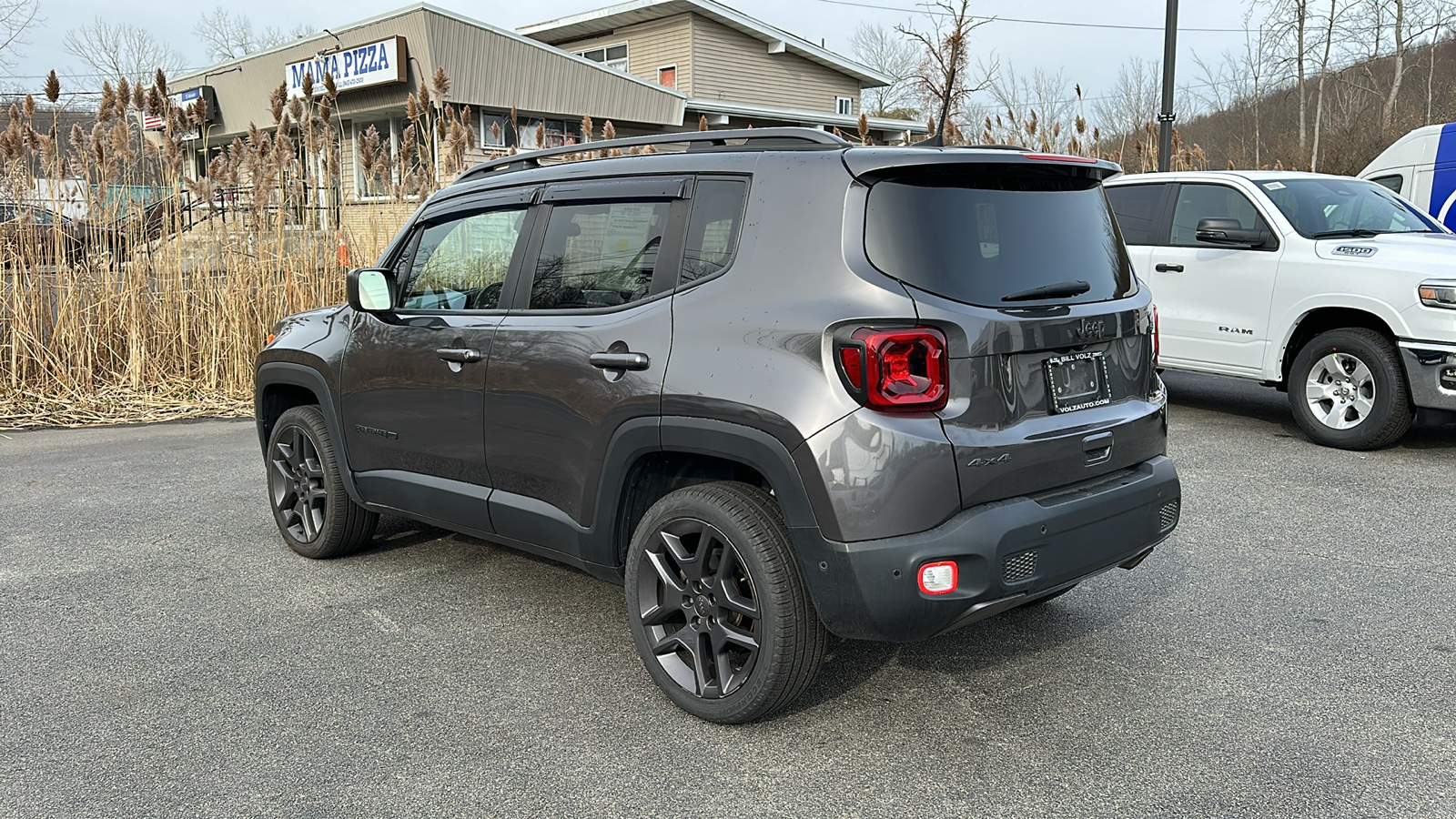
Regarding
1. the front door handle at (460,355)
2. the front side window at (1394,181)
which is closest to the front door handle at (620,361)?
the front door handle at (460,355)

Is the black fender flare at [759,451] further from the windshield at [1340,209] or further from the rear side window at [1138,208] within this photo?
the rear side window at [1138,208]

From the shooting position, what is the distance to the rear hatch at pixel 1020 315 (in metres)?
3.02

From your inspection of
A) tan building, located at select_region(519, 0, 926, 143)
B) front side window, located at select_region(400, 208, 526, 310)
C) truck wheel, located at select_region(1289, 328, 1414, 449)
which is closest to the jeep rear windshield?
front side window, located at select_region(400, 208, 526, 310)

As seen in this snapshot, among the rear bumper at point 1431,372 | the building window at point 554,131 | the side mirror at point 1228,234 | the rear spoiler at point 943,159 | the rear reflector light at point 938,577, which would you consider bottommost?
the rear reflector light at point 938,577

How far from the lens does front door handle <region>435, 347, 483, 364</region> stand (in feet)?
13.4

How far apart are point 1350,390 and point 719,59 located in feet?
87.8

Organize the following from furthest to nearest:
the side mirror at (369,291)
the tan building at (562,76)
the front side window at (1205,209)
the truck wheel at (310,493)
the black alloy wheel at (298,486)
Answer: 1. the tan building at (562,76)
2. the front side window at (1205,209)
3. the black alloy wheel at (298,486)
4. the truck wheel at (310,493)
5. the side mirror at (369,291)

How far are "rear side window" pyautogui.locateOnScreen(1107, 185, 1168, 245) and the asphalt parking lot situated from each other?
3.75 metres

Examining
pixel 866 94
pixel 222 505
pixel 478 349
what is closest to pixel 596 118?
pixel 866 94

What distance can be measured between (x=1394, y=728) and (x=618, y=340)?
2.68 m

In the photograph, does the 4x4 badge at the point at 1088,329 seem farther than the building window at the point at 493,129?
No

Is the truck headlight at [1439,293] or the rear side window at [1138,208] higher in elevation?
the rear side window at [1138,208]

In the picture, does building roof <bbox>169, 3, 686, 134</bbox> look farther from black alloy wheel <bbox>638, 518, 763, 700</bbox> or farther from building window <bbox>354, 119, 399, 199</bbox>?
black alloy wheel <bbox>638, 518, 763, 700</bbox>

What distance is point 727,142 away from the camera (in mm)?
3666
